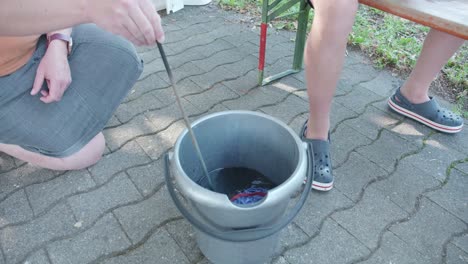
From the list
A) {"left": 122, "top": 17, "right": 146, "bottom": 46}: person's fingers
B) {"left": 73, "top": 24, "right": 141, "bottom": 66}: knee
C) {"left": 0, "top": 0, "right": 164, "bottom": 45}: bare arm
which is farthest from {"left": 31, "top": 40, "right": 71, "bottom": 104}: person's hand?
{"left": 122, "top": 17, "right": 146, "bottom": 46}: person's fingers

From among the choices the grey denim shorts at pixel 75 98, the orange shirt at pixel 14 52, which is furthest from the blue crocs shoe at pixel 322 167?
the orange shirt at pixel 14 52

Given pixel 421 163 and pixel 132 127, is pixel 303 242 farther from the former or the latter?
pixel 132 127

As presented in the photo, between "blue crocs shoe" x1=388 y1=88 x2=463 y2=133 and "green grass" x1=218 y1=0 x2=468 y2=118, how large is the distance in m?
0.18

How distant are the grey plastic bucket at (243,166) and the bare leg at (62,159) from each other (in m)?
0.45

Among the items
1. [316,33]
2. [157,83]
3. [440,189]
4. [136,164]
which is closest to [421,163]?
[440,189]

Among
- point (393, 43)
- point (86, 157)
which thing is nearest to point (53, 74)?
point (86, 157)

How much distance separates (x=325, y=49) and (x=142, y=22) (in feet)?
1.98

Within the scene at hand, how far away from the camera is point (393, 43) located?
202 centimetres

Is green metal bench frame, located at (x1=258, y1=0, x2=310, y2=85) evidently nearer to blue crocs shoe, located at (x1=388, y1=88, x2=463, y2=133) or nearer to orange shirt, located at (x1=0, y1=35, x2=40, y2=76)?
blue crocs shoe, located at (x1=388, y1=88, x2=463, y2=133)

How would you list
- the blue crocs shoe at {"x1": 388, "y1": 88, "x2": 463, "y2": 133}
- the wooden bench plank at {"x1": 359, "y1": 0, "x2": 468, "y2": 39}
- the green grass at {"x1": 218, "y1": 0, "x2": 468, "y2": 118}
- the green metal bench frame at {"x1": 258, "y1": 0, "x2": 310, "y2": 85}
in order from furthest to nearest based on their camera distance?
the green grass at {"x1": 218, "y1": 0, "x2": 468, "y2": 118} → the green metal bench frame at {"x1": 258, "y1": 0, "x2": 310, "y2": 85} → the blue crocs shoe at {"x1": 388, "y1": 88, "x2": 463, "y2": 133} → the wooden bench plank at {"x1": 359, "y1": 0, "x2": 468, "y2": 39}

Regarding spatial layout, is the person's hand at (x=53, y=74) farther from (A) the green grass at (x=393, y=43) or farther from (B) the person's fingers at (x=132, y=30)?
(A) the green grass at (x=393, y=43)

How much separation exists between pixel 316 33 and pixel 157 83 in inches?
33.4

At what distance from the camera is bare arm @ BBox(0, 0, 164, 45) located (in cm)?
65

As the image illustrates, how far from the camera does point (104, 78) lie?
3.87 feet
